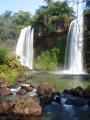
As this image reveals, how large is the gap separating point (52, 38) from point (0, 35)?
27364 mm

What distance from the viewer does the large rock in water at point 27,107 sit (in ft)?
56.6

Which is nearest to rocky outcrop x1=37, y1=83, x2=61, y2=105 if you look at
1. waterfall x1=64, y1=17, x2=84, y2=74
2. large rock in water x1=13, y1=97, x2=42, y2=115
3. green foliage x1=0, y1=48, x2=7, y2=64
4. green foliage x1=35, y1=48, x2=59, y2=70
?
large rock in water x1=13, y1=97, x2=42, y2=115

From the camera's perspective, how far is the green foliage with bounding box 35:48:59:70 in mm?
41750

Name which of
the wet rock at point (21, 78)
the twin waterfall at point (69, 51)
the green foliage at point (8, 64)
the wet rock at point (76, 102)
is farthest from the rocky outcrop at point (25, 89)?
the twin waterfall at point (69, 51)

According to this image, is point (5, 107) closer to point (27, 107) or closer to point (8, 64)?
point (27, 107)

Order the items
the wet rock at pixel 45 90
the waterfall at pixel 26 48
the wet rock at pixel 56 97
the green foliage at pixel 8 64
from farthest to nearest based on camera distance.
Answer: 1. the waterfall at pixel 26 48
2. the green foliage at pixel 8 64
3. the wet rock at pixel 45 90
4. the wet rock at pixel 56 97

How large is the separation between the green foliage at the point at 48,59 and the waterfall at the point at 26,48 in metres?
2.15

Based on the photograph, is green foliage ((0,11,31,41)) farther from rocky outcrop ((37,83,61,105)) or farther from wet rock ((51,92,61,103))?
wet rock ((51,92,61,103))

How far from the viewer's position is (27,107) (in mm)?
17422

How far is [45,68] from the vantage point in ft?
136

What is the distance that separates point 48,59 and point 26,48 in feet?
21.5

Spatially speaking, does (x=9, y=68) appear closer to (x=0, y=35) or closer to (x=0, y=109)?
(x=0, y=109)

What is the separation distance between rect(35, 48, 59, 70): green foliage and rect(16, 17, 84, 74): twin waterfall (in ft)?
4.98

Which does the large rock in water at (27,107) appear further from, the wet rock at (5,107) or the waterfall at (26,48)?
the waterfall at (26,48)
